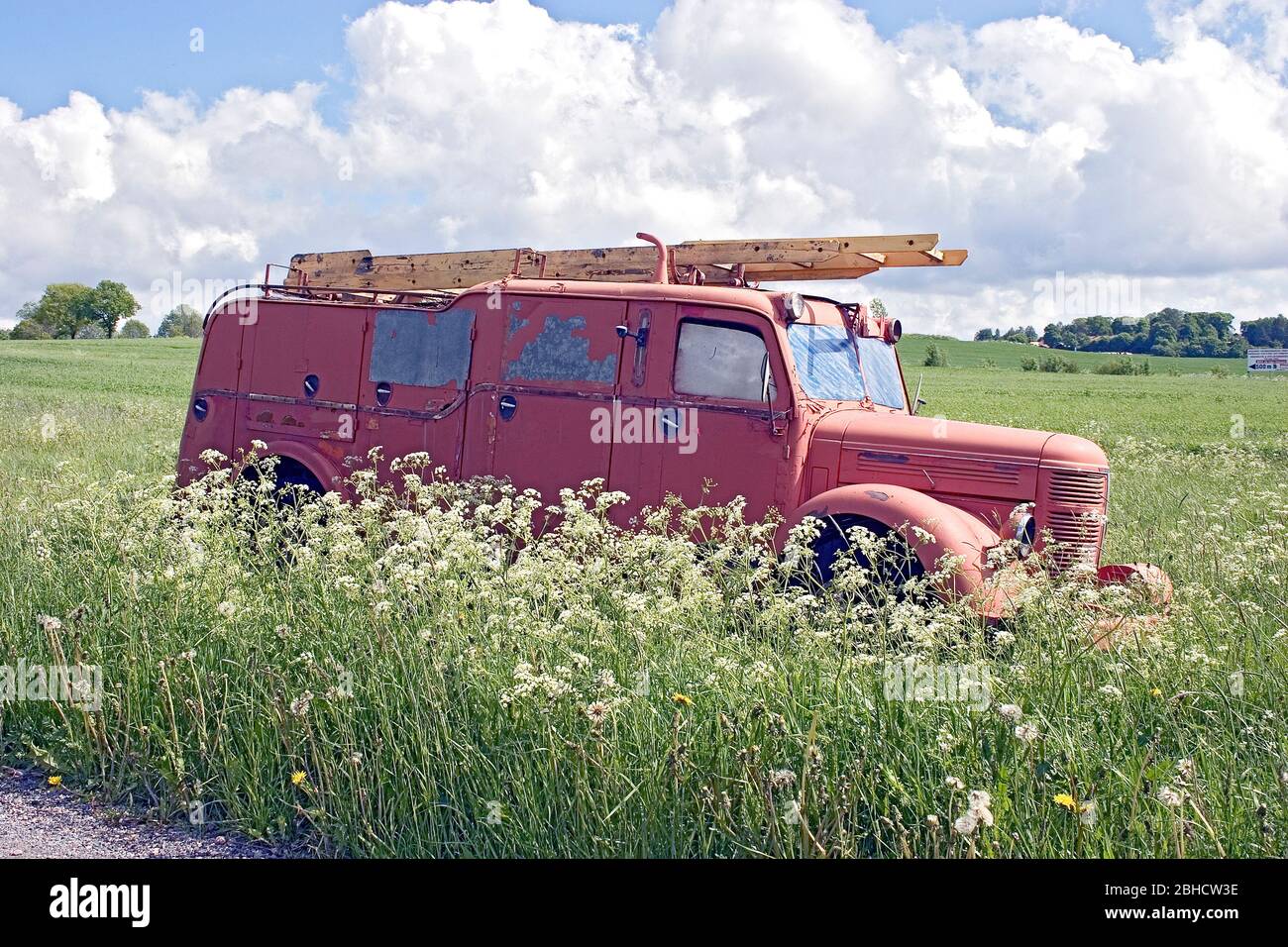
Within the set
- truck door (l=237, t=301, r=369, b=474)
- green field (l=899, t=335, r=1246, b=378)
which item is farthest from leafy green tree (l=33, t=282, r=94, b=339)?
truck door (l=237, t=301, r=369, b=474)

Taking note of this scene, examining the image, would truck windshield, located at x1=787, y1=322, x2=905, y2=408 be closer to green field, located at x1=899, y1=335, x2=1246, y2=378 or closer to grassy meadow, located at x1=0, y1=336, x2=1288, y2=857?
grassy meadow, located at x1=0, y1=336, x2=1288, y2=857

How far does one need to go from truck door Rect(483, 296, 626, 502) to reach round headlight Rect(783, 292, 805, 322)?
1059 millimetres

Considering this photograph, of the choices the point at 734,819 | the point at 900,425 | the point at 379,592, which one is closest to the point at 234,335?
the point at 379,592

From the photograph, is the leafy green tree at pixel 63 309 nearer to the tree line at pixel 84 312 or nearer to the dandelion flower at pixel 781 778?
the tree line at pixel 84 312

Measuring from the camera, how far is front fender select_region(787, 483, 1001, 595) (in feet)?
19.9

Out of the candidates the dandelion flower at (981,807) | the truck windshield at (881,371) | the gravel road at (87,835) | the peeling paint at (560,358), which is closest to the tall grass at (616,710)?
the dandelion flower at (981,807)

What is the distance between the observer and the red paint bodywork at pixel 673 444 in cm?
680

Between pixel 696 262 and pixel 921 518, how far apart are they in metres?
3.08

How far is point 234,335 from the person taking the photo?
8773mm

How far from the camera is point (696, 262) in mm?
8398

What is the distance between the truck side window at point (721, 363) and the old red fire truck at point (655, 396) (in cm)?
1

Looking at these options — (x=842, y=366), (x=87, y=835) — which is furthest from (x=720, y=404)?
Result: (x=87, y=835)

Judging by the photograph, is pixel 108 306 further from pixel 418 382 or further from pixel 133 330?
pixel 418 382

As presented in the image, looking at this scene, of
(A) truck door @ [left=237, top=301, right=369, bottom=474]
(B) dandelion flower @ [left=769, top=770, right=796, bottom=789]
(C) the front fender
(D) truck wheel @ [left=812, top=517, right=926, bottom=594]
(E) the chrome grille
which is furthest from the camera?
(A) truck door @ [left=237, top=301, right=369, bottom=474]
